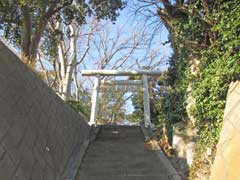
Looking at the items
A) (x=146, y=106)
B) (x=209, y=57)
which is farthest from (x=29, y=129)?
(x=146, y=106)

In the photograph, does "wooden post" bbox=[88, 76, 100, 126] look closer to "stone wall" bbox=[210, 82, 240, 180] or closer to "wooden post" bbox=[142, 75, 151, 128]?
"wooden post" bbox=[142, 75, 151, 128]

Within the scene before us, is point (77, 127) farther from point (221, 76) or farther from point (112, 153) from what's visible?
point (221, 76)

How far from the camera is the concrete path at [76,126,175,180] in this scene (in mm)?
5047

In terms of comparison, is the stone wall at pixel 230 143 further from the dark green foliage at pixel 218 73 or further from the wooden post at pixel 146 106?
the wooden post at pixel 146 106

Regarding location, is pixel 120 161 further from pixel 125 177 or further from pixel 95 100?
pixel 95 100

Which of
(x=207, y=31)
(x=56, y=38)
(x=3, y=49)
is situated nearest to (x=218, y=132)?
(x=207, y=31)

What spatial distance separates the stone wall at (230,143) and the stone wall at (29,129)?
2.19 m

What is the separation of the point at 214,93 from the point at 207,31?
1.17 metres

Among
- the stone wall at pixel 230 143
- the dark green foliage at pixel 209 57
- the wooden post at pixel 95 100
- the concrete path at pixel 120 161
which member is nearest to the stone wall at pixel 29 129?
the concrete path at pixel 120 161

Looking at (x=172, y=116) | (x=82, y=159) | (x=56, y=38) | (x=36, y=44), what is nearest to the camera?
(x=82, y=159)

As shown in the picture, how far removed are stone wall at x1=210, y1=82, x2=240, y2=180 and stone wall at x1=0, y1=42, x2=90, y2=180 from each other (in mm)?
2185

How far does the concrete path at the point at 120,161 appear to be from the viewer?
16.6ft

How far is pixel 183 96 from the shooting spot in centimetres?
636

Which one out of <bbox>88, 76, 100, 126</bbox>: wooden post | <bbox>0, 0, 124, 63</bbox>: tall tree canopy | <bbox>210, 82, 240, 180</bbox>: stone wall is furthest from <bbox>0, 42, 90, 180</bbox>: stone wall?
<bbox>0, 0, 124, 63</bbox>: tall tree canopy
